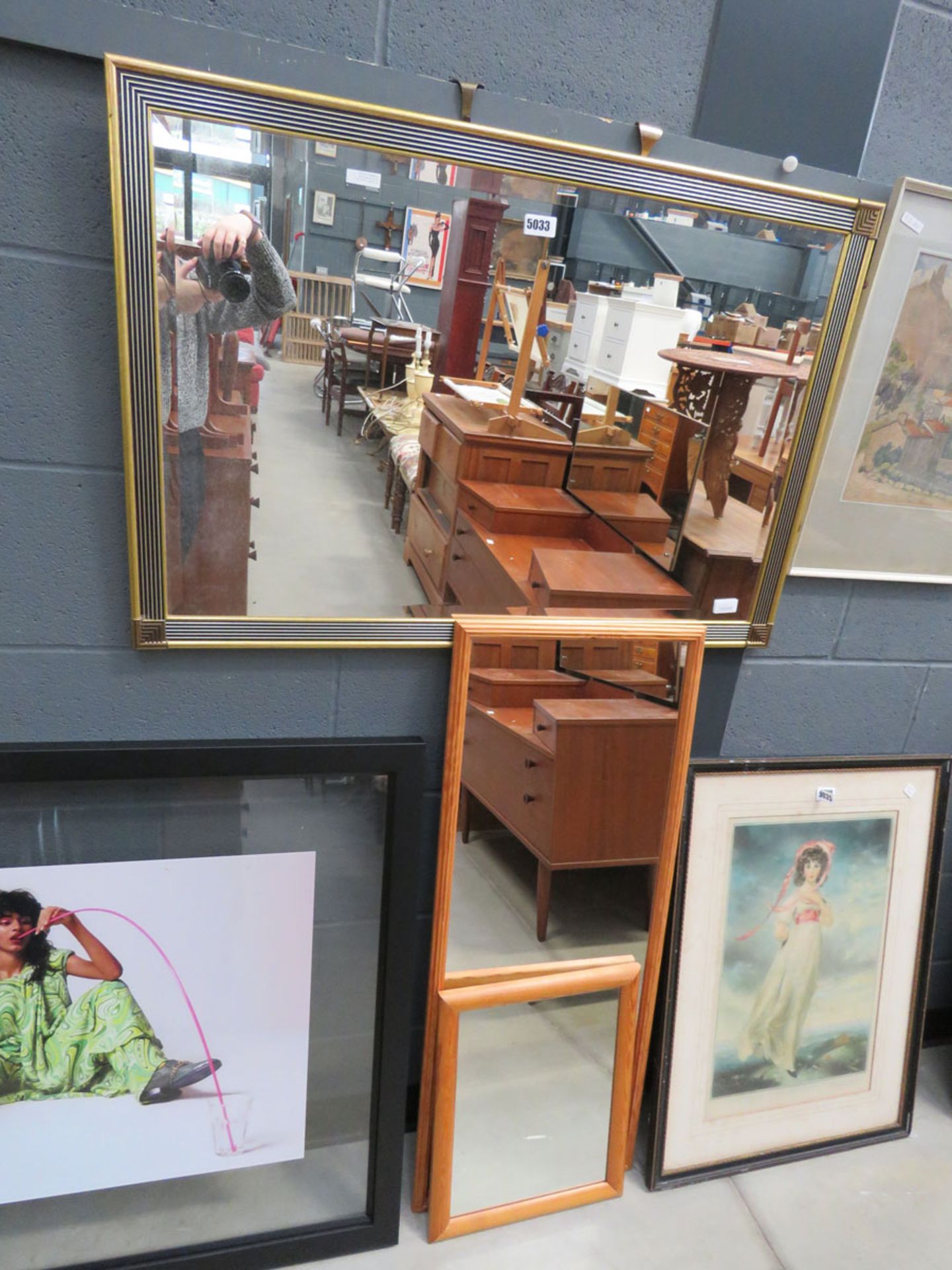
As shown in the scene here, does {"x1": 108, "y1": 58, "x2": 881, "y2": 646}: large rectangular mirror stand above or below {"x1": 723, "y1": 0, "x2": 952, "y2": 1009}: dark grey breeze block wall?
above

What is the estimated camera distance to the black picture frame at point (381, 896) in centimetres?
100

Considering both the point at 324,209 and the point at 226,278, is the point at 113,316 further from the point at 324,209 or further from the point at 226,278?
the point at 324,209

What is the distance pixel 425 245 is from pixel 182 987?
3.06ft

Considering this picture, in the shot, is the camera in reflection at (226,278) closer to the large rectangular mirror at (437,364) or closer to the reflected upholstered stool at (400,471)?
the large rectangular mirror at (437,364)

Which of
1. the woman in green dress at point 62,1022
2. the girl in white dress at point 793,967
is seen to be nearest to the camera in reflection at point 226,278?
the woman in green dress at point 62,1022

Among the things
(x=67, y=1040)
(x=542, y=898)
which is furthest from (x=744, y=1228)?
(x=67, y=1040)

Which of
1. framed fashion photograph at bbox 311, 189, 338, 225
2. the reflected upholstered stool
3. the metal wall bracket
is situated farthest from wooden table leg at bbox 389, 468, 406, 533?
the metal wall bracket

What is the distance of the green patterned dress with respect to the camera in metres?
1.04

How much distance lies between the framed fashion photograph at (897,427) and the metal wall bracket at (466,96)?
543 mm

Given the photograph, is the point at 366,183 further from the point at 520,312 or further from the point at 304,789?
the point at 304,789

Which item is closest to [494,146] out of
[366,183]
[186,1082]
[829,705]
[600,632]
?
[366,183]

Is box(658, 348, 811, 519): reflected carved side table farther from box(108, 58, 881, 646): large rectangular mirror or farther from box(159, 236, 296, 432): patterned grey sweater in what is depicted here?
box(159, 236, 296, 432): patterned grey sweater

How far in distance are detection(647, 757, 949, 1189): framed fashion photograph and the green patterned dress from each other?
0.74 m

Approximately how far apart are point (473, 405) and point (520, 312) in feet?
0.39
